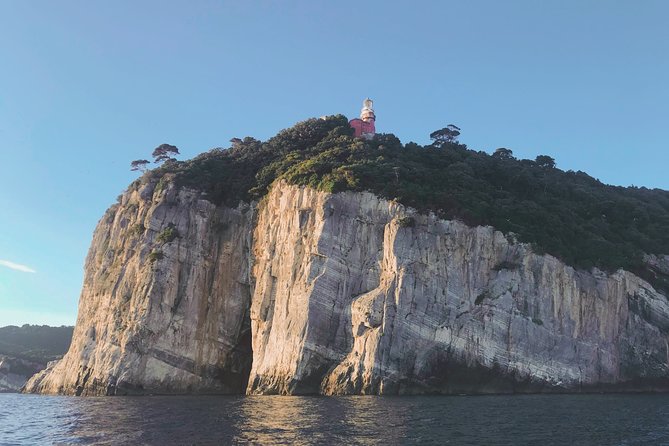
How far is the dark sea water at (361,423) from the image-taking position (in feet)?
77.6

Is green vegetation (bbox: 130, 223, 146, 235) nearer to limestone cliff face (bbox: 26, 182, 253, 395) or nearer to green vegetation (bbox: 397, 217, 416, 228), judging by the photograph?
limestone cliff face (bbox: 26, 182, 253, 395)

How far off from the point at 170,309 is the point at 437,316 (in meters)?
30.8

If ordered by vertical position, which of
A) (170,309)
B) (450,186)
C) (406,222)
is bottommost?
(170,309)

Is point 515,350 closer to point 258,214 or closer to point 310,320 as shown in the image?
point 310,320

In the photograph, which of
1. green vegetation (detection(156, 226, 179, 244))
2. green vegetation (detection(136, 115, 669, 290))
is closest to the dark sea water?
green vegetation (detection(136, 115, 669, 290))

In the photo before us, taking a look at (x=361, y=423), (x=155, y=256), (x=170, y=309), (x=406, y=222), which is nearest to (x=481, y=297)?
(x=406, y=222)

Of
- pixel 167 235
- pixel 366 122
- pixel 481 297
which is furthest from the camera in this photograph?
pixel 366 122

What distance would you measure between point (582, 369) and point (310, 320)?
25698mm

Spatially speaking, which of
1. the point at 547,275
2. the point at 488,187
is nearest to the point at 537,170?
the point at 488,187

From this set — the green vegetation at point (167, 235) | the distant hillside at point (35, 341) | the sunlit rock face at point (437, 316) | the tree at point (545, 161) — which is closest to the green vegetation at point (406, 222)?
the sunlit rock face at point (437, 316)

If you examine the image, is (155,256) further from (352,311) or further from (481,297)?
(481,297)

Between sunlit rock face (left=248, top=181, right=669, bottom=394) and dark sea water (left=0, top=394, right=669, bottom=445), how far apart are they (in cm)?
716

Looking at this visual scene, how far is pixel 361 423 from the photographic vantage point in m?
27.5

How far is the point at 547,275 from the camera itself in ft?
174
